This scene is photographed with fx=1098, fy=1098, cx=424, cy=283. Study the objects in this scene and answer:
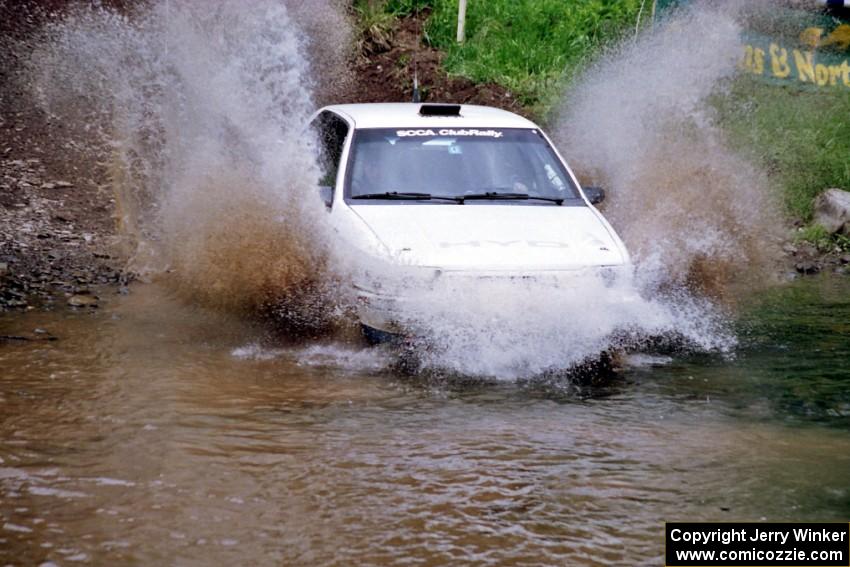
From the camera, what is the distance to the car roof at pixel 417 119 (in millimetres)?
8227

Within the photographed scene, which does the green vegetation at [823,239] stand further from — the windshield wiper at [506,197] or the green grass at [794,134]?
the windshield wiper at [506,197]

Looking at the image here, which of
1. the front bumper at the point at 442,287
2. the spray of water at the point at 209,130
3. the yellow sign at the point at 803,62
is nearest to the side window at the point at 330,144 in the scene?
the spray of water at the point at 209,130

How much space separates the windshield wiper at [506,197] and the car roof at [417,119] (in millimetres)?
801

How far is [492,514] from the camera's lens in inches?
187

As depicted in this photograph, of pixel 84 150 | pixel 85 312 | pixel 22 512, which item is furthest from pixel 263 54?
pixel 22 512

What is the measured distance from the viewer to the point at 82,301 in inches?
336

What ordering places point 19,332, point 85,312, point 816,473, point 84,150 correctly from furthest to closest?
point 84,150, point 85,312, point 19,332, point 816,473

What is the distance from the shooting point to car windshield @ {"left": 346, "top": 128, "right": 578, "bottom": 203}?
7758 millimetres

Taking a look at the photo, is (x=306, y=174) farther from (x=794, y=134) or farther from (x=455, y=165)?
(x=794, y=134)

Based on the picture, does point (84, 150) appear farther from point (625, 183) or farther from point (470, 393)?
point (470, 393)

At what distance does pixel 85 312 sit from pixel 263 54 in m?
9.93

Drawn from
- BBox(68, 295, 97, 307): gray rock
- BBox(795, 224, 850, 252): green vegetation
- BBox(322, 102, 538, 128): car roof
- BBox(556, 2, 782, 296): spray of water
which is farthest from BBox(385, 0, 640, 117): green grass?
BBox(68, 295, 97, 307): gray rock

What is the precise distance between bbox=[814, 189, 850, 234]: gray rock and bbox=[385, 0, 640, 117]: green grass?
3.95 m

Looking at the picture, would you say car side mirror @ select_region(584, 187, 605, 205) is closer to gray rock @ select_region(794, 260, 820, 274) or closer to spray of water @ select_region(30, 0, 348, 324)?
spray of water @ select_region(30, 0, 348, 324)
